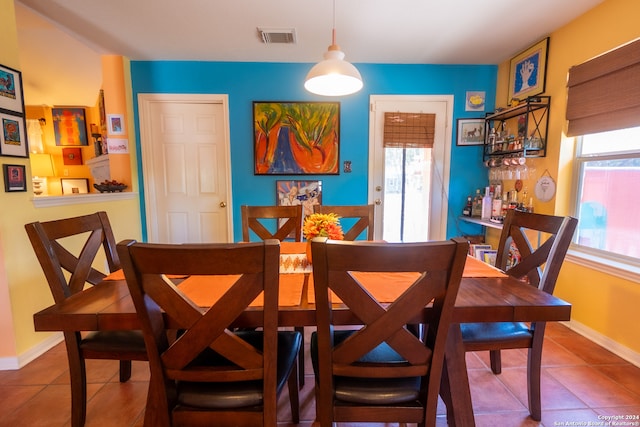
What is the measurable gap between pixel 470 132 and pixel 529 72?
69 centimetres

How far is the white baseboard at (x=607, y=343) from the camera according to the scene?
5.90ft

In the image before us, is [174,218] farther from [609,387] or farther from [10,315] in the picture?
[609,387]

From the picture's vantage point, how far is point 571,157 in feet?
7.43

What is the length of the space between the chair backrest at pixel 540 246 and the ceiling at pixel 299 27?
1.55 m

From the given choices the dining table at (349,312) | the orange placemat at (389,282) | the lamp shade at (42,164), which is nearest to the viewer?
the dining table at (349,312)

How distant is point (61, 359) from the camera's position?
1879mm

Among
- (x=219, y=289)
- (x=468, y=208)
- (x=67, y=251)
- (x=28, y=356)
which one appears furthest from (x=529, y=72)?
(x=28, y=356)

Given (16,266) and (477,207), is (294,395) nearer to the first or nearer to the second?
(16,266)

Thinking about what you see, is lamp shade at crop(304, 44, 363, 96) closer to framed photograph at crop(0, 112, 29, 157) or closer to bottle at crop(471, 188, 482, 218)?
framed photograph at crop(0, 112, 29, 157)

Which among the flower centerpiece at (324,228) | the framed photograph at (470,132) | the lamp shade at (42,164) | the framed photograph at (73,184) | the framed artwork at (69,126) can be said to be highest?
the framed artwork at (69,126)

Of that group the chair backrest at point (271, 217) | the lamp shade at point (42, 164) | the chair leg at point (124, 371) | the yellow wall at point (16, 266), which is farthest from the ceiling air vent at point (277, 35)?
the lamp shade at point (42, 164)

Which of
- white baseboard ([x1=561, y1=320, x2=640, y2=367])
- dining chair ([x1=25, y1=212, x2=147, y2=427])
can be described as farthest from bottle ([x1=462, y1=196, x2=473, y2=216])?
dining chair ([x1=25, y1=212, x2=147, y2=427])

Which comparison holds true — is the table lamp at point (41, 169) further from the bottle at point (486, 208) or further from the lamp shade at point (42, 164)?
the bottle at point (486, 208)

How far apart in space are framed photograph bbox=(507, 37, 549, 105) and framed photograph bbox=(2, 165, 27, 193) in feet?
12.7
